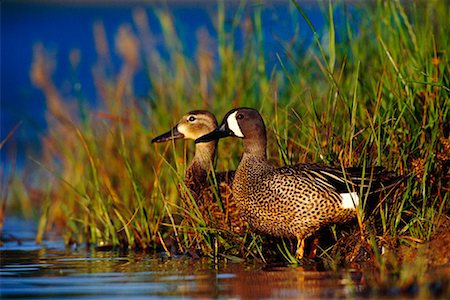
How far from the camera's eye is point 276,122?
25.4ft

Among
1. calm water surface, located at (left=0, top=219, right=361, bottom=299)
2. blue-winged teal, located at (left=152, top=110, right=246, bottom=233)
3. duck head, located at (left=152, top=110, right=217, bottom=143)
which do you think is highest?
duck head, located at (left=152, top=110, right=217, bottom=143)

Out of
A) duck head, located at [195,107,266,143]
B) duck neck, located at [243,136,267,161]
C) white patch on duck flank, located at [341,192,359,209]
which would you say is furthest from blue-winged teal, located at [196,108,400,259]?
duck head, located at [195,107,266,143]

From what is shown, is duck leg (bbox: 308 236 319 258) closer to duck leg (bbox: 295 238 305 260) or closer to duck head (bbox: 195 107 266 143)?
duck leg (bbox: 295 238 305 260)

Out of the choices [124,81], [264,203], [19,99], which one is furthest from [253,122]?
[19,99]

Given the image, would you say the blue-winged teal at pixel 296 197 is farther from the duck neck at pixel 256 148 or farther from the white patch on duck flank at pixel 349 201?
the duck neck at pixel 256 148

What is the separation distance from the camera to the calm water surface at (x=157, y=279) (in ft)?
19.2

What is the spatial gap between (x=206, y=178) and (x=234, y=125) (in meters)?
1.02

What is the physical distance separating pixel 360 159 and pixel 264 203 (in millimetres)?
708

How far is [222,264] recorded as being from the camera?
714cm

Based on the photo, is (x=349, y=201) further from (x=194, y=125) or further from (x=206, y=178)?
(x=194, y=125)

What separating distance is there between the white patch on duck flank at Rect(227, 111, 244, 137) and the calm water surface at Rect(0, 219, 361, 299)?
0.87 m

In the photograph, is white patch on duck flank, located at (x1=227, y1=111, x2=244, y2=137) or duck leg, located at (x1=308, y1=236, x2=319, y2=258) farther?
white patch on duck flank, located at (x1=227, y1=111, x2=244, y2=137)

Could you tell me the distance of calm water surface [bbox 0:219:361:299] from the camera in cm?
586

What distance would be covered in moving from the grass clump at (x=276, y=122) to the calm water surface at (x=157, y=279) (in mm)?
264
